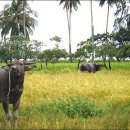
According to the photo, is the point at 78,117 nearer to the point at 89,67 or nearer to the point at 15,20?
the point at 89,67

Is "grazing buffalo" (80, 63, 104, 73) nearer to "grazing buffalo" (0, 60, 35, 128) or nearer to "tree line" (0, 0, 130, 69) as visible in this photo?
"tree line" (0, 0, 130, 69)

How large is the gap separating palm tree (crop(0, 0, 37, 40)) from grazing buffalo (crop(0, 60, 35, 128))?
140 feet

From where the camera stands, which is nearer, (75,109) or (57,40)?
(75,109)

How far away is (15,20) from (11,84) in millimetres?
43973

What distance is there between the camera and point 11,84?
8.90 meters

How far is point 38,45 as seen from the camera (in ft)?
144

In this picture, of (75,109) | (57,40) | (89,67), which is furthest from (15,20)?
(75,109)

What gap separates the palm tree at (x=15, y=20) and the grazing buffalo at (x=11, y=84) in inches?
1678

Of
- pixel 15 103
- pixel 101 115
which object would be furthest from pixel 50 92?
pixel 15 103

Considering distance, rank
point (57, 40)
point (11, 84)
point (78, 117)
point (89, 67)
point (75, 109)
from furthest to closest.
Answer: point (57, 40)
point (89, 67)
point (75, 109)
point (78, 117)
point (11, 84)

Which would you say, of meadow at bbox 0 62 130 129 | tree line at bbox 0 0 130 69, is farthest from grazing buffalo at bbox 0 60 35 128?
tree line at bbox 0 0 130 69

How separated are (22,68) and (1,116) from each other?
188 cm

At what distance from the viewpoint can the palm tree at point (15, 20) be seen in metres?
52.2

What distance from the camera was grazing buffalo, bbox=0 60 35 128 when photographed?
28.9ft
